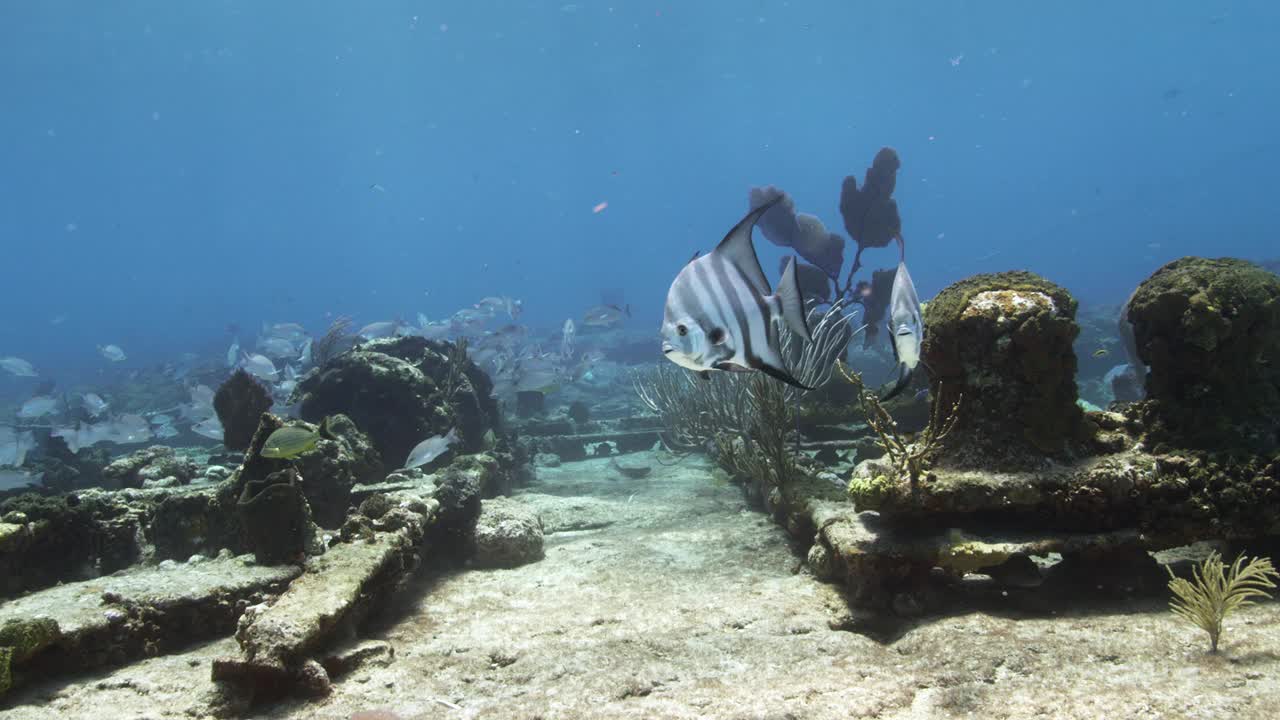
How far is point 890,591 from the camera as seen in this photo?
3.66 m

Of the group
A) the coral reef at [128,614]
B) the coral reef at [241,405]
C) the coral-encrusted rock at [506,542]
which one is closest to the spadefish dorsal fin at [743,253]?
the coral reef at [128,614]

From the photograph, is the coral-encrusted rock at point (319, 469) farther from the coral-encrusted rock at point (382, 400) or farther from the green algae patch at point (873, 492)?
the green algae patch at point (873, 492)

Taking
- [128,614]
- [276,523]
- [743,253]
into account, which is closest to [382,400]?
[276,523]

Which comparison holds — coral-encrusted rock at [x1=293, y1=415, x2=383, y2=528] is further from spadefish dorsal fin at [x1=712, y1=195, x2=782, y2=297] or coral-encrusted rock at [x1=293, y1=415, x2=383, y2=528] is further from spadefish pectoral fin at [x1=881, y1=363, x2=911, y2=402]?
spadefish pectoral fin at [x1=881, y1=363, x2=911, y2=402]

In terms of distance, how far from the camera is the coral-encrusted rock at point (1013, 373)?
361 cm

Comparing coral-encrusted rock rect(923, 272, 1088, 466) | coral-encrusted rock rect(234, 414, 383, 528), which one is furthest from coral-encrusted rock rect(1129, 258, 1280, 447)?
coral-encrusted rock rect(234, 414, 383, 528)

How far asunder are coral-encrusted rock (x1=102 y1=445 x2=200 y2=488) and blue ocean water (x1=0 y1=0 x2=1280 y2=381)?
13.2 metres

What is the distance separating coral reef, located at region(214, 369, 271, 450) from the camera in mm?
7598

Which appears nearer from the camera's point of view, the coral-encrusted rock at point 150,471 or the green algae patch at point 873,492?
the green algae patch at point 873,492

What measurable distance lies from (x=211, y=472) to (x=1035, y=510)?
887 centimetres

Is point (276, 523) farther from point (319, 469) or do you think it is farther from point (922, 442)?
point (922, 442)

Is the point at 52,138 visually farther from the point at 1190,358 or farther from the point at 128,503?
the point at 1190,358

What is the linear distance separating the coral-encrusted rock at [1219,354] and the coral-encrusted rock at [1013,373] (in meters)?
0.54

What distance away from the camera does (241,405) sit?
7625 millimetres
